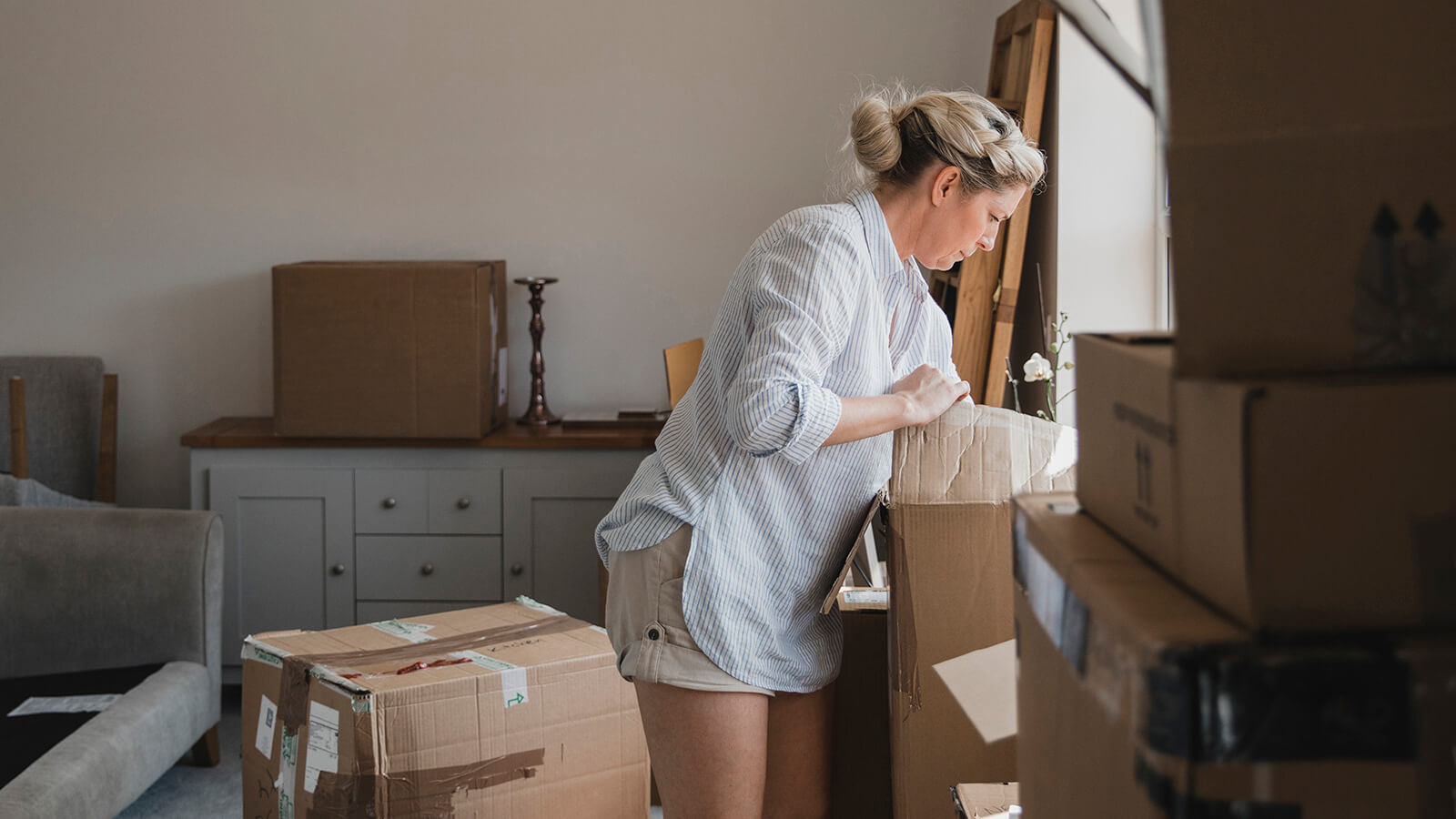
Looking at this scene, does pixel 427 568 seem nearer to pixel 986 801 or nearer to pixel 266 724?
pixel 266 724

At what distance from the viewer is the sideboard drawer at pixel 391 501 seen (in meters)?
3.28

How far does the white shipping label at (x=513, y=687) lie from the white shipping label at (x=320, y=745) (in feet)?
0.81

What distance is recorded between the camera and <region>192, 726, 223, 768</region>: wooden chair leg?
2975 millimetres

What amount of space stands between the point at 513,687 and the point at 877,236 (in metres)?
0.91

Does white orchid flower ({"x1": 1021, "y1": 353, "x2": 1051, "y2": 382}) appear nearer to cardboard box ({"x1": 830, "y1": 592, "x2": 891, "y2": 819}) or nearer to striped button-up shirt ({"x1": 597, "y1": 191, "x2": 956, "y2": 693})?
cardboard box ({"x1": 830, "y1": 592, "x2": 891, "y2": 819})

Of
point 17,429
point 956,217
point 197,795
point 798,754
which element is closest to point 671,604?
point 798,754

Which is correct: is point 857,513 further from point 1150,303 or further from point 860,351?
point 1150,303

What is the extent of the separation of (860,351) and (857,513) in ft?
0.66

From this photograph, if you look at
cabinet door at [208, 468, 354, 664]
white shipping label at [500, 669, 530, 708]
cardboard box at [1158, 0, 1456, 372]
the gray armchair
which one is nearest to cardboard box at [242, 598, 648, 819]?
white shipping label at [500, 669, 530, 708]

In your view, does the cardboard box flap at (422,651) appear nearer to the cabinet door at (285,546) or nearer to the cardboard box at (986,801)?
the cardboard box at (986,801)

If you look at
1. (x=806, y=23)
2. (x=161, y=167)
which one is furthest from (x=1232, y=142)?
(x=161, y=167)

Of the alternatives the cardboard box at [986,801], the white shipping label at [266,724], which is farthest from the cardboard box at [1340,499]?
the white shipping label at [266,724]

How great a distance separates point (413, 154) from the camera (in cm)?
361

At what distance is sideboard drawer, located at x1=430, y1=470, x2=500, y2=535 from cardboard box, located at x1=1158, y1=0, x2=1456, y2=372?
9.42 feet
